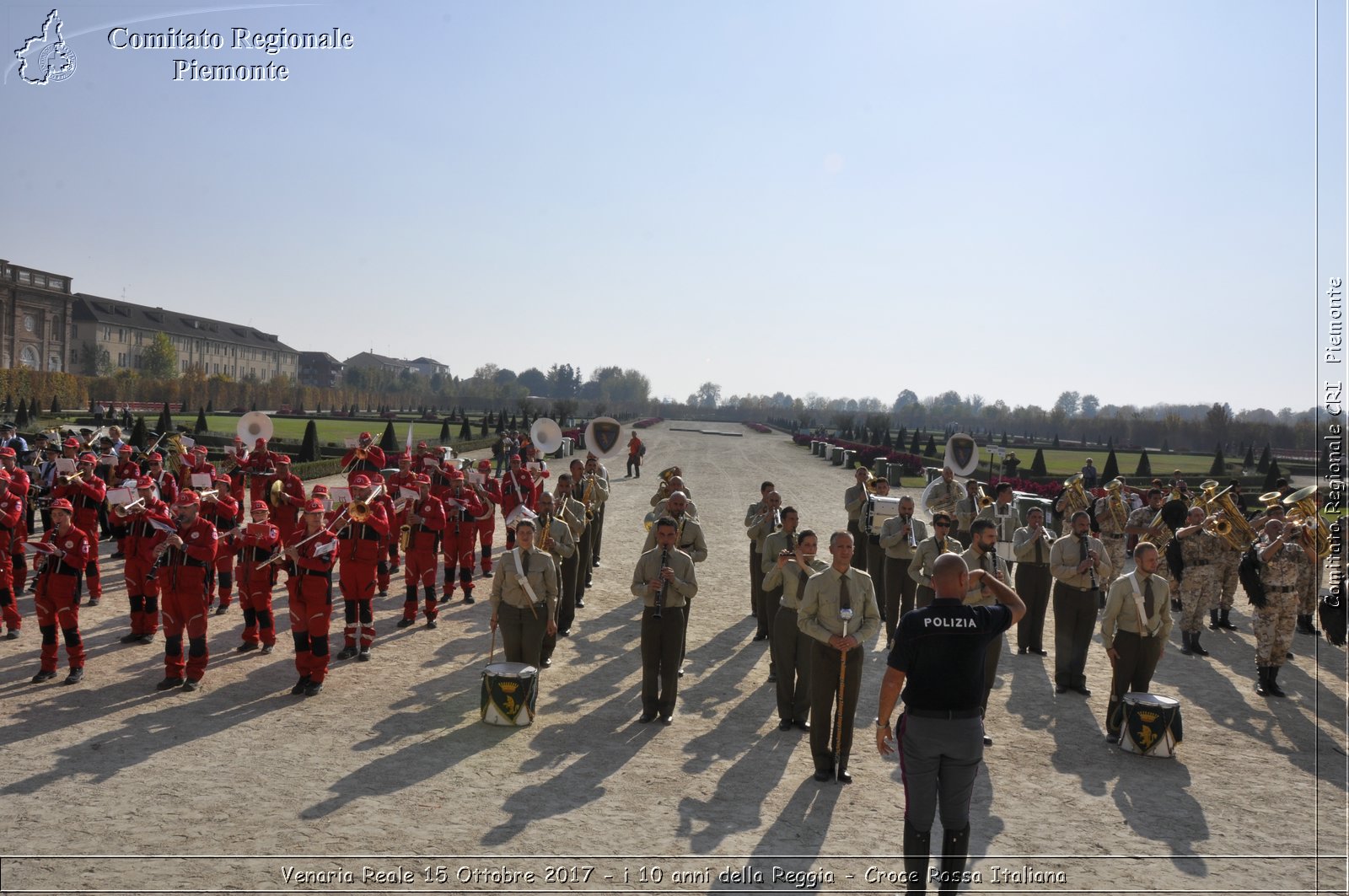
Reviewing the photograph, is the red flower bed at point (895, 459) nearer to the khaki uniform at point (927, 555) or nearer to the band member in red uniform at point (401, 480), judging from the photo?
the band member in red uniform at point (401, 480)

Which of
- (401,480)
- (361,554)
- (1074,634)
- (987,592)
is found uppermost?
(401,480)

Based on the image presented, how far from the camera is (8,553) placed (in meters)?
11.0

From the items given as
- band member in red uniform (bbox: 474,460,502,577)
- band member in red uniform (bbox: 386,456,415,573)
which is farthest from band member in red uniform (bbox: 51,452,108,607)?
band member in red uniform (bbox: 474,460,502,577)

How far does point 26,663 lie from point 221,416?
6996 cm

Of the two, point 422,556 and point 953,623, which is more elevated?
point 953,623

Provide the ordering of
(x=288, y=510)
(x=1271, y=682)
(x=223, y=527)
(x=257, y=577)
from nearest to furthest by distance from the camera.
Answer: (x=257, y=577) < (x=1271, y=682) < (x=223, y=527) < (x=288, y=510)

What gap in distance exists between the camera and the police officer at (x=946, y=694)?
206 inches

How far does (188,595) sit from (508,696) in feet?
11.8

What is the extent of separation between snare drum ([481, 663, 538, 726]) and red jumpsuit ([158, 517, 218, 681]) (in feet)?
10.4

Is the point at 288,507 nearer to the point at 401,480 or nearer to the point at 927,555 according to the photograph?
the point at 401,480

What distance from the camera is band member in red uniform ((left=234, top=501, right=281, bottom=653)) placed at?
10.2 meters

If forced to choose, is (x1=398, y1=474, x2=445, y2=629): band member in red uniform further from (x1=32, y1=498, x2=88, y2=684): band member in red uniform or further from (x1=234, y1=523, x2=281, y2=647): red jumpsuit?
(x1=32, y1=498, x2=88, y2=684): band member in red uniform

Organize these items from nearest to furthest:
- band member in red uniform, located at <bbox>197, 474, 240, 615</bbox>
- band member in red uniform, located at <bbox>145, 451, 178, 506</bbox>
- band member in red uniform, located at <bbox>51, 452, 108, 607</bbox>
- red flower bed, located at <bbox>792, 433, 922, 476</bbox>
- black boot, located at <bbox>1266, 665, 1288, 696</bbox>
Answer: black boot, located at <bbox>1266, 665, 1288, 696</bbox> < band member in red uniform, located at <bbox>197, 474, 240, 615</bbox> < band member in red uniform, located at <bbox>51, 452, 108, 607</bbox> < band member in red uniform, located at <bbox>145, 451, 178, 506</bbox> < red flower bed, located at <bbox>792, 433, 922, 476</bbox>

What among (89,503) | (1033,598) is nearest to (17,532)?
(89,503)
